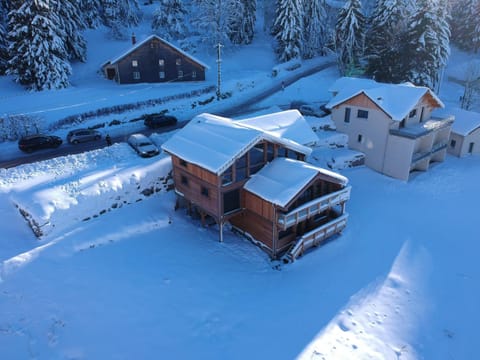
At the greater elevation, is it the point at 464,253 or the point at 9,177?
the point at 9,177

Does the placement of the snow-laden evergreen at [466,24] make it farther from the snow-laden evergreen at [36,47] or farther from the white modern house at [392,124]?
the snow-laden evergreen at [36,47]

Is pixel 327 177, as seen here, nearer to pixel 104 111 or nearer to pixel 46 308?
pixel 46 308

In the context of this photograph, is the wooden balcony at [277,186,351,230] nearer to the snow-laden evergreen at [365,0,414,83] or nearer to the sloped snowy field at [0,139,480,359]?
the sloped snowy field at [0,139,480,359]

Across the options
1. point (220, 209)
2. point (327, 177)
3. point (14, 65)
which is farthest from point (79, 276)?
point (14, 65)

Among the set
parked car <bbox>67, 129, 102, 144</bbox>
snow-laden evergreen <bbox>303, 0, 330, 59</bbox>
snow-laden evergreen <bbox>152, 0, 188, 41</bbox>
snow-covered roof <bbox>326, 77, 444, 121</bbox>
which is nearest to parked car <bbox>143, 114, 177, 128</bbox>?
parked car <bbox>67, 129, 102, 144</bbox>

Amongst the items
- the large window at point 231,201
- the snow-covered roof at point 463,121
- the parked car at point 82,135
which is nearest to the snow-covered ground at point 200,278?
the large window at point 231,201
